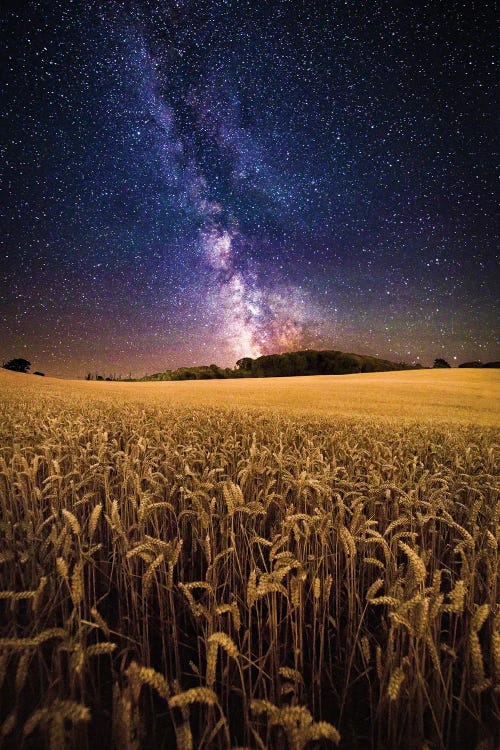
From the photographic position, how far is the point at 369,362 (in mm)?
133375

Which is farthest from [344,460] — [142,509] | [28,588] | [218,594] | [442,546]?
[28,588]

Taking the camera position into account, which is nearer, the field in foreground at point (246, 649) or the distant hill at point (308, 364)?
the field in foreground at point (246, 649)

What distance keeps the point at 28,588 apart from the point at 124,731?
1.95 metres

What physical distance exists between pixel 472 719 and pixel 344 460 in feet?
12.6

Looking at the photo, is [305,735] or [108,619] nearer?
[305,735]

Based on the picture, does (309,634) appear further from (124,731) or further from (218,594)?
(124,731)

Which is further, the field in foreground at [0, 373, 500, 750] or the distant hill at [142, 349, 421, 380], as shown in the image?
the distant hill at [142, 349, 421, 380]

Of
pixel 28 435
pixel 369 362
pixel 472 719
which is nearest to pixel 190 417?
pixel 28 435

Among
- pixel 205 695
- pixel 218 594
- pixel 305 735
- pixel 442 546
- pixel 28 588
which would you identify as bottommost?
pixel 442 546

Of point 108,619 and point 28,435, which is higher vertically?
point 28,435

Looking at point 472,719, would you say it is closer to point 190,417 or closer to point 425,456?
point 425,456

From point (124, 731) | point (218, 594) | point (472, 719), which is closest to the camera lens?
point (124, 731)

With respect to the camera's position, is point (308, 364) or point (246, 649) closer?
point (246, 649)

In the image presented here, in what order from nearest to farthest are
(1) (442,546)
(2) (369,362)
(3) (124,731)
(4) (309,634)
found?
(3) (124,731) → (4) (309,634) → (1) (442,546) → (2) (369,362)
